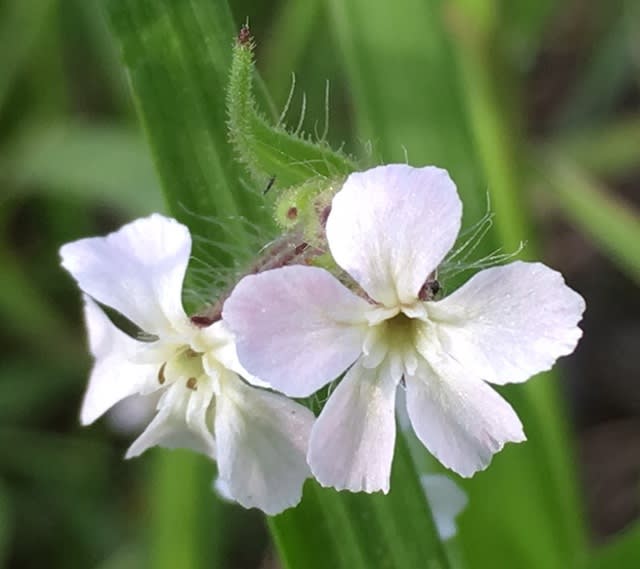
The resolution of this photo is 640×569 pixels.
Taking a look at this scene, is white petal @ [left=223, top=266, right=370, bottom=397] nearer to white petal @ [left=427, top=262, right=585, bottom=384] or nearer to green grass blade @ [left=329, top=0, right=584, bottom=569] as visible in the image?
white petal @ [left=427, top=262, right=585, bottom=384]

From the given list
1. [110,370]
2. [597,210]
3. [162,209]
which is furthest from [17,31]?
[110,370]

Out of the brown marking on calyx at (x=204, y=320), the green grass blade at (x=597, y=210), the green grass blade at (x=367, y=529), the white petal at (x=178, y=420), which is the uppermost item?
the brown marking on calyx at (x=204, y=320)

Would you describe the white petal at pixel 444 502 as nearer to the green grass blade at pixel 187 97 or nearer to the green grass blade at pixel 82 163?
the green grass blade at pixel 187 97

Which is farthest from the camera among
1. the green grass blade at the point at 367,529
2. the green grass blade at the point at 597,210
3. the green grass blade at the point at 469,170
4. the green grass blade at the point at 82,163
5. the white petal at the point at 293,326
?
the green grass blade at the point at 82,163

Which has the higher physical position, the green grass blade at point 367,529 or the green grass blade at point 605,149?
the green grass blade at point 367,529

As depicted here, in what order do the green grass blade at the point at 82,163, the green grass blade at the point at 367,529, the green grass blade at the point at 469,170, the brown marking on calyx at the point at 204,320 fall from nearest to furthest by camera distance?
the brown marking on calyx at the point at 204,320 < the green grass blade at the point at 367,529 < the green grass blade at the point at 469,170 < the green grass blade at the point at 82,163

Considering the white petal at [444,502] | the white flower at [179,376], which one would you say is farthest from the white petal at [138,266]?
the white petal at [444,502]

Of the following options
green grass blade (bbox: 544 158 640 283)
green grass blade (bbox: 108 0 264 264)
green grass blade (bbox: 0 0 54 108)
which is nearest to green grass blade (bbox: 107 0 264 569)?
green grass blade (bbox: 108 0 264 264)
